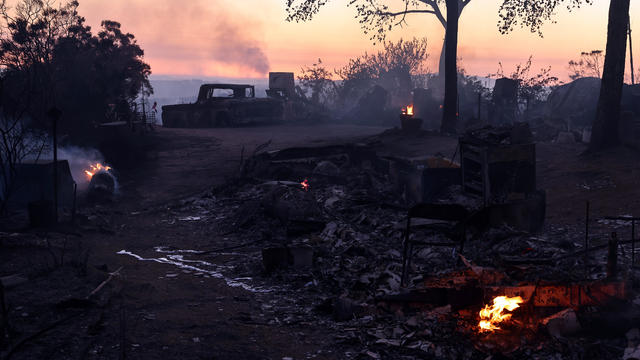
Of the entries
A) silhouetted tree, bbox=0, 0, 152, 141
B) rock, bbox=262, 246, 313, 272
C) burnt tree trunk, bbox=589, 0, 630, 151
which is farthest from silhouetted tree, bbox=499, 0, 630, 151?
silhouetted tree, bbox=0, 0, 152, 141

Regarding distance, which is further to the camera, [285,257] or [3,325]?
[285,257]

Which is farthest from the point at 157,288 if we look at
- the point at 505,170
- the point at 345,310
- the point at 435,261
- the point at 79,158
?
the point at 79,158

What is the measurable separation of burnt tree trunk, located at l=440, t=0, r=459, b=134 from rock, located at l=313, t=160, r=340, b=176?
26.7 ft

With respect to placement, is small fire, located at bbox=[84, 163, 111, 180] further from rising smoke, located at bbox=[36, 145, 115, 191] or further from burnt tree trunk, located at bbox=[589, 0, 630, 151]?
burnt tree trunk, located at bbox=[589, 0, 630, 151]

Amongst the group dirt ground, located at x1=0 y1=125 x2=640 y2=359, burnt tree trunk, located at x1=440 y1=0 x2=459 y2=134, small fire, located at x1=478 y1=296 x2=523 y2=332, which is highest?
burnt tree trunk, located at x1=440 y1=0 x2=459 y2=134

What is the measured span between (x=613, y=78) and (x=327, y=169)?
8.25 metres

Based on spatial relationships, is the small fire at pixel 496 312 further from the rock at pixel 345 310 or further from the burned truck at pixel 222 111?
the burned truck at pixel 222 111

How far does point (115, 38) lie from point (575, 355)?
33764 mm

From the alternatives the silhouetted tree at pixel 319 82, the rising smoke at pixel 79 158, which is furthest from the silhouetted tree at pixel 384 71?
the rising smoke at pixel 79 158

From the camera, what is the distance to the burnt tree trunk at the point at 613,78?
47.5 feet

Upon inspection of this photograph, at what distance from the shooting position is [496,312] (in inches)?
207

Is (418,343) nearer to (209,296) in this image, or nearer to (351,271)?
(351,271)

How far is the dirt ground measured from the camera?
5.26 m

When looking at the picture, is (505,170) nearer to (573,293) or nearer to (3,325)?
(573,293)
